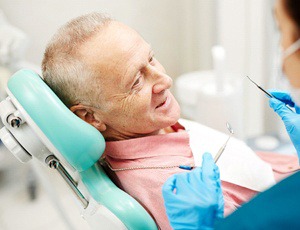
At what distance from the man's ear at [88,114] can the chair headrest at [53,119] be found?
14cm

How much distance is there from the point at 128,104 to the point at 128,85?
60mm

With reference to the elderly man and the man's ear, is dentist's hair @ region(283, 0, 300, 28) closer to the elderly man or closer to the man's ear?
the elderly man

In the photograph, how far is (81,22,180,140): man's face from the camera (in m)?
1.17

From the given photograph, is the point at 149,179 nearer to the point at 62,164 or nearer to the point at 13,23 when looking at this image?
the point at 62,164

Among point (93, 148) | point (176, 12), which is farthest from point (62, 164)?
point (176, 12)

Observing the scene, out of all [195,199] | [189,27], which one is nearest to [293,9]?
[195,199]

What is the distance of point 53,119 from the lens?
1057 millimetres

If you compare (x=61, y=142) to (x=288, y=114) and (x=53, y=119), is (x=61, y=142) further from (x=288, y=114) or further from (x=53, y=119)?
(x=288, y=114)

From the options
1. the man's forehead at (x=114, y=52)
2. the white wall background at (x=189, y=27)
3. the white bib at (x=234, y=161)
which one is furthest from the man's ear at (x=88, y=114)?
the white wall background at (x=189, y=27)

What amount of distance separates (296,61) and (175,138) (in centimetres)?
52

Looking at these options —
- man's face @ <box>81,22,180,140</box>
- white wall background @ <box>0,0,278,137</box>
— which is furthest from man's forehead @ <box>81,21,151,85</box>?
white wall background @ <box>0,0,278,137</box>

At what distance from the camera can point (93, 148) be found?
1.12m

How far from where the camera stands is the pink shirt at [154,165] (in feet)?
3.84

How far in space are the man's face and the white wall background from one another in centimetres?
138
